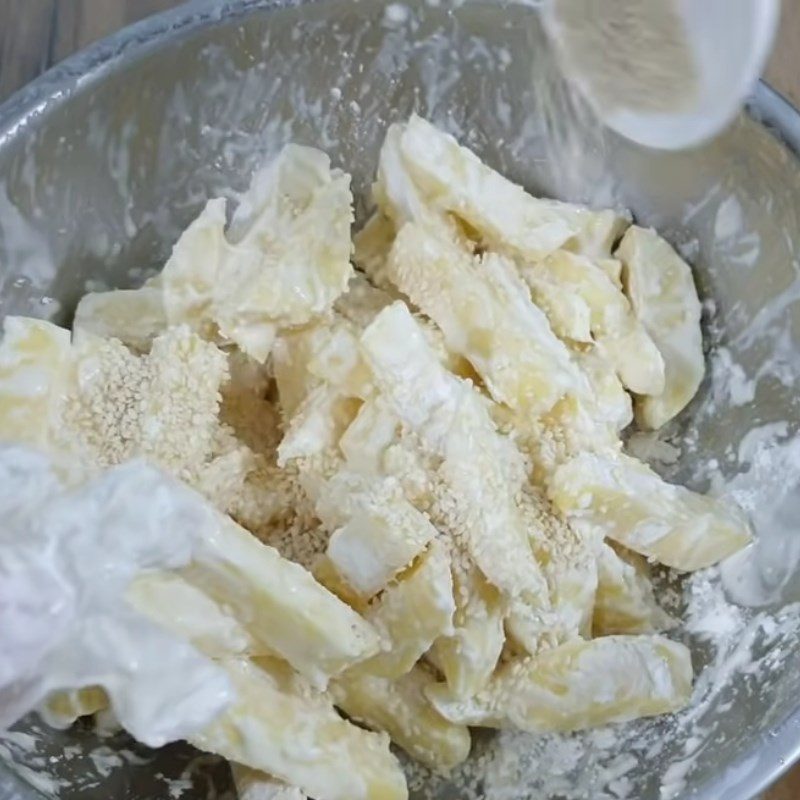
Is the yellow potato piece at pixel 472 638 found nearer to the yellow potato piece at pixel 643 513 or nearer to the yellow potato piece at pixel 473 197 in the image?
the yellow potato piece at pixel 643 513

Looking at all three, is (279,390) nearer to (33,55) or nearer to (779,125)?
(779,125)

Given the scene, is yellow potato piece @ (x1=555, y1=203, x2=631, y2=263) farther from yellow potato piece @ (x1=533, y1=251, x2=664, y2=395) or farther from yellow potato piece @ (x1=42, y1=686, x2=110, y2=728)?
yellow potato piece @ (x1=42, y1=686, x2=110, y2=728)

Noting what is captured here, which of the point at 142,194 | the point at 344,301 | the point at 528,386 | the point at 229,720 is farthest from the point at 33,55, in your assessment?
the point at 229,720

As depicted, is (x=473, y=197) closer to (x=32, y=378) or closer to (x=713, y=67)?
(x=713, y=67)

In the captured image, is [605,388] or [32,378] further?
[605,388]

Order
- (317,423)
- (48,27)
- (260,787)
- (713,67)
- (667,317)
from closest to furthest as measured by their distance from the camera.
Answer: (713,67)
(260,787)
(317,423)
(667,317)
(48,27)

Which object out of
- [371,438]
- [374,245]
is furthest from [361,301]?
[371,438]

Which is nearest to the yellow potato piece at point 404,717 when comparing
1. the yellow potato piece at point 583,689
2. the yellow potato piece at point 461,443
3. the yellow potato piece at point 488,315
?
the yellow potato piece at point 583,689
